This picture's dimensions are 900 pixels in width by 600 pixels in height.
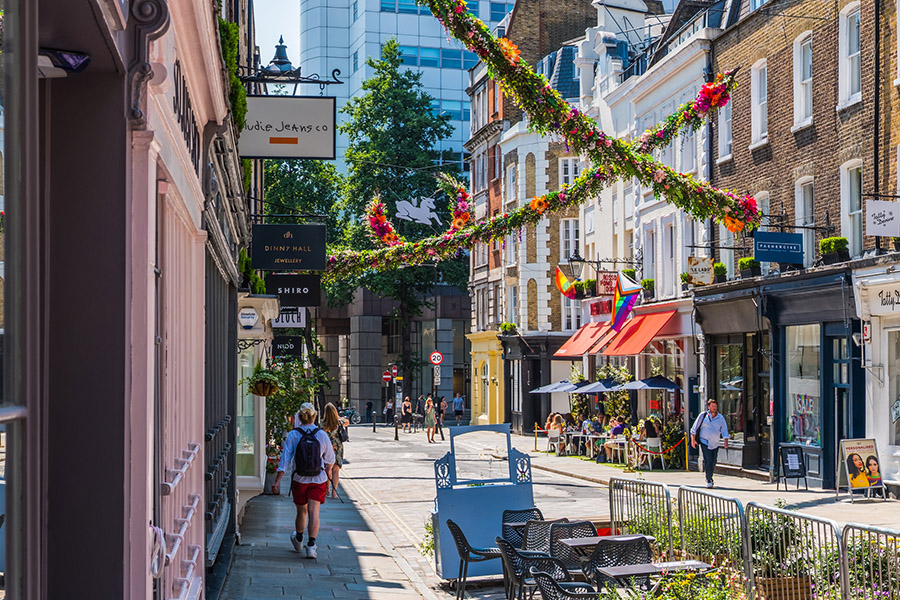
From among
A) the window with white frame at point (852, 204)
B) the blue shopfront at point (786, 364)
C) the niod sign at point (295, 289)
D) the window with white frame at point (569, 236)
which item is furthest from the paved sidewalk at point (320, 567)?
the window with white frame at point (569, 236)

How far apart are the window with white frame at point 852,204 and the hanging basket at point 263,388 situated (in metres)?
12.4

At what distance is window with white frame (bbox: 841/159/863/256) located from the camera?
76.8ft

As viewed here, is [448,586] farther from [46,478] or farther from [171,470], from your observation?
[46,478]

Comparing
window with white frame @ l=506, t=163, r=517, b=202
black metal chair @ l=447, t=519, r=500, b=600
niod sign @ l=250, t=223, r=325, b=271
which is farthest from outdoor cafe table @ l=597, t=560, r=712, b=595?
window with white frame @ l=506, t=163, r=517, b=202

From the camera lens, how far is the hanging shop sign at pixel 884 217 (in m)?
20.3

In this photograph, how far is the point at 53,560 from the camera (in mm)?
3309

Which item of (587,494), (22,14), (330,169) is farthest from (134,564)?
(330,169)

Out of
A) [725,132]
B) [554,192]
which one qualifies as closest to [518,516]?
[554,192]

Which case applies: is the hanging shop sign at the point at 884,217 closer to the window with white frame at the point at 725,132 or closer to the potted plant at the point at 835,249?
the potted plant at the point at 835,249

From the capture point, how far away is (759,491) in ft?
77.0

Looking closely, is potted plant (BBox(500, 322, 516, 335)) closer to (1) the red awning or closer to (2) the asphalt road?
(1) the red awning

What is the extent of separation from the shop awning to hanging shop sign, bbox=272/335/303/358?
9.59 m

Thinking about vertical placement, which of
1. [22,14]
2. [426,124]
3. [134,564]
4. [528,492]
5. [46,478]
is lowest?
[528,492]

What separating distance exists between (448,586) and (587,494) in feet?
35.2
